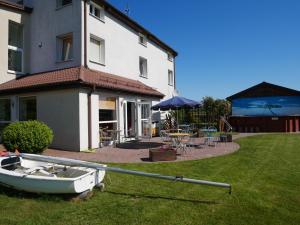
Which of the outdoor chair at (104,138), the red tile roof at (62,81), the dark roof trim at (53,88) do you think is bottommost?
the outdoor chair at (104,138)

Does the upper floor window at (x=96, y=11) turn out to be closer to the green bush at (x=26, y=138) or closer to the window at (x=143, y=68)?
the window at (x=143, y=68)

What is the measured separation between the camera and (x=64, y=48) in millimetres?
15930

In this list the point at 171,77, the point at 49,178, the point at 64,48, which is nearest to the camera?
the point at 49,178

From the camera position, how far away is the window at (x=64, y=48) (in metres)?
15.6

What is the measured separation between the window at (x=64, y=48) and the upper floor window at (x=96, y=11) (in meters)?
2.04

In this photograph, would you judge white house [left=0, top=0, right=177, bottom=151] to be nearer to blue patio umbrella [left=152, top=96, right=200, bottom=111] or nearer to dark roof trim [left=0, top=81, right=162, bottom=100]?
dark roof trim [left=0, top=81, right=162, bottom=100]

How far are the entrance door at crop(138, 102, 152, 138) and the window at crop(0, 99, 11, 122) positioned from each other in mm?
8026

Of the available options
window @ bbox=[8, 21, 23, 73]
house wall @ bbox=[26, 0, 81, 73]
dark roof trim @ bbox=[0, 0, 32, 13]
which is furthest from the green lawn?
dark roof trim @ bbox=[0, 0, 32, 13]

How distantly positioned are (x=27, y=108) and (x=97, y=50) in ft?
17.4

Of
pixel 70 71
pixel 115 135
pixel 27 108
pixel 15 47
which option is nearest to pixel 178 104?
pixel 115 135

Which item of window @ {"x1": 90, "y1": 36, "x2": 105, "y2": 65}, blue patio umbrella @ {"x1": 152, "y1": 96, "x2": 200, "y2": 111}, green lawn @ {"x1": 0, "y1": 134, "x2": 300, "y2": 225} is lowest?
green lawn @ {"x1": 0, "y1": 134, "x2": 300, "y2": 225}

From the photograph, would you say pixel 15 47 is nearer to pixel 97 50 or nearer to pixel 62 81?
pixel 97 50

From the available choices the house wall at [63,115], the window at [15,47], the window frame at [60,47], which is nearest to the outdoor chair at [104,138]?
the house wall at [63,115]

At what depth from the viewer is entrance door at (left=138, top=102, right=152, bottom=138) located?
60.3ft
